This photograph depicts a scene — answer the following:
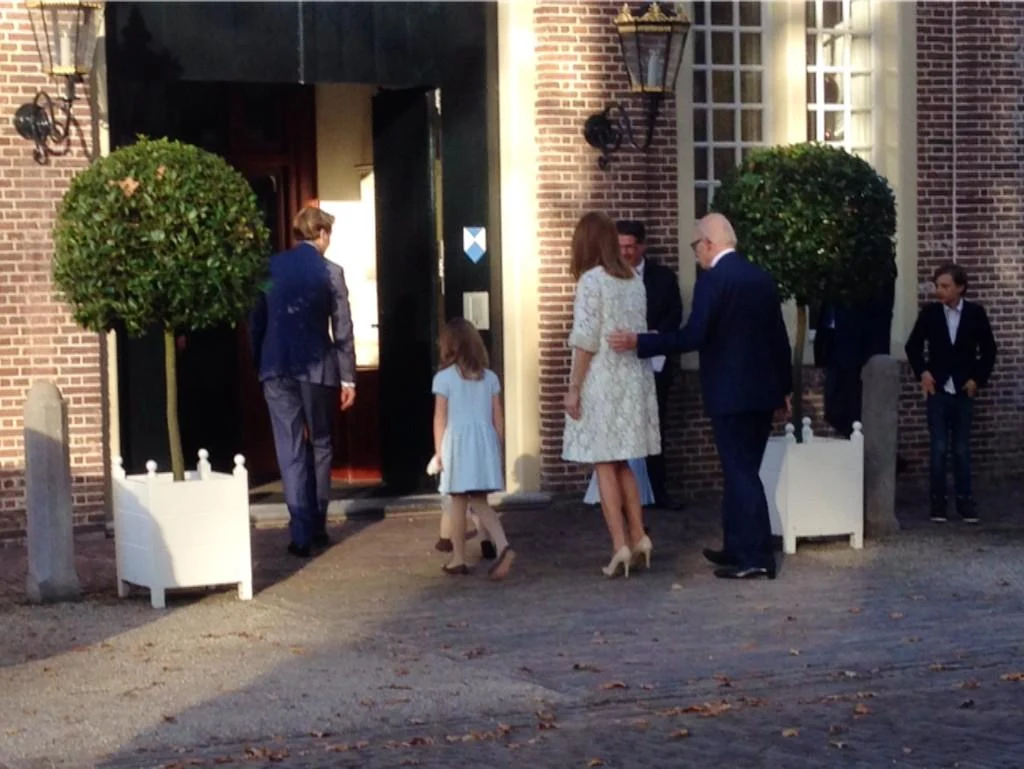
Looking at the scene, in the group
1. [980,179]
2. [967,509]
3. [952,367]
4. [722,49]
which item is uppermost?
[722,49]

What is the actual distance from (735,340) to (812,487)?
5.26ft

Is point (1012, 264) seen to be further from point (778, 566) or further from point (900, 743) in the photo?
point (900, 743)

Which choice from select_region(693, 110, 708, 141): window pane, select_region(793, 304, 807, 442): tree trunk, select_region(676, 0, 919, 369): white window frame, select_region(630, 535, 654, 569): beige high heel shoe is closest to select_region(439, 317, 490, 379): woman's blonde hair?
select_region(630, 535, 654, 569): beige high heel shoe

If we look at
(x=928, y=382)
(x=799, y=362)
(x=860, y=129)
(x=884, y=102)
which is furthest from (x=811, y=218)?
(x=860, y=129)

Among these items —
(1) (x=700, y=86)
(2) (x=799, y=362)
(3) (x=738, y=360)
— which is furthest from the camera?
(1) (x=700, y=86)

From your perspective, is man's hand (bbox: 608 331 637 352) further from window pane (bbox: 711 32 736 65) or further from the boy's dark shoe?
window pane (bbox: 711 32 736 65)

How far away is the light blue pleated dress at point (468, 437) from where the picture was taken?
11227 millimetres

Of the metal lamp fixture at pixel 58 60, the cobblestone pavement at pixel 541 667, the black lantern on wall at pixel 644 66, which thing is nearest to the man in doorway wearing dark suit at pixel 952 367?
the cobblestone pavement at pixel 541 667

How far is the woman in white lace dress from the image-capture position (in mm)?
11062

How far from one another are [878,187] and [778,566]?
7.62 feet

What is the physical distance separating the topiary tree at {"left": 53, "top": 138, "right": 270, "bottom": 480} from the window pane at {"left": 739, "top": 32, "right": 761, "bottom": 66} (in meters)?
6.20

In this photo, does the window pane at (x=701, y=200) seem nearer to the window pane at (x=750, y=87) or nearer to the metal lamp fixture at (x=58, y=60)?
the window pane at (x=750, y=87)

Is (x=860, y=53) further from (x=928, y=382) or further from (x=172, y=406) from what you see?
(x=172, y=406)

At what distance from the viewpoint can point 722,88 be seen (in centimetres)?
1577
